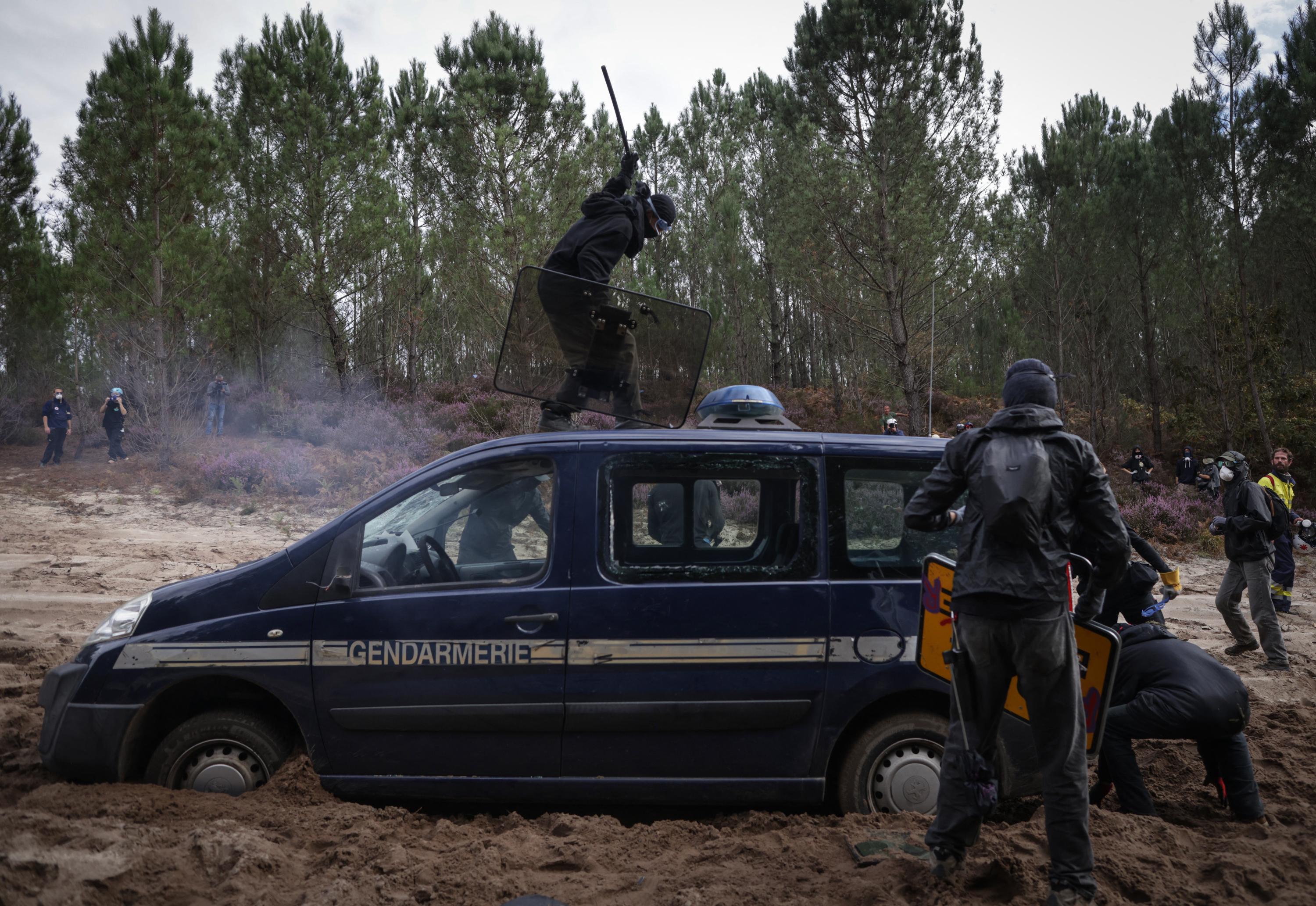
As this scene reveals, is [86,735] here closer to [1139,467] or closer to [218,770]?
[218,770]

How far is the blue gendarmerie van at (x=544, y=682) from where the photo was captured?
11.7 feet

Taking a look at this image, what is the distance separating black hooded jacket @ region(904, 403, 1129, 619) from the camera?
9.42ft

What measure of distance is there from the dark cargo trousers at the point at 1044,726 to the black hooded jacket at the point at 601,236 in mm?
3189

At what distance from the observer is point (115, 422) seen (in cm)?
1838

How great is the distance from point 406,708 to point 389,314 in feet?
81.8

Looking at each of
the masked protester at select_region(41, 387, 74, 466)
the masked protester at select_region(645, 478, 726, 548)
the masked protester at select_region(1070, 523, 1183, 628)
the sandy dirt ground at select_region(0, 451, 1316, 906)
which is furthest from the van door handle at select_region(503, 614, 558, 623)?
the masked protester at select_region(41, 387, 74, 466)

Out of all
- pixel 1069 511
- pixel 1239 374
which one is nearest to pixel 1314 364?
pixel 1239 374

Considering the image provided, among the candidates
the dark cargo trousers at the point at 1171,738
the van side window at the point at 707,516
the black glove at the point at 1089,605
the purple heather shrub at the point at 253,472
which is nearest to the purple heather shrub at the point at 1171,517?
the dark cargo trousers at the point at 1171,738

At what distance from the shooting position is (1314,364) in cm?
2722

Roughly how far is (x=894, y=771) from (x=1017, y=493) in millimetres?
1492

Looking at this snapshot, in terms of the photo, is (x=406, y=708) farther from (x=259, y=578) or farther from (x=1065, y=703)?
(x=1065, y=703)

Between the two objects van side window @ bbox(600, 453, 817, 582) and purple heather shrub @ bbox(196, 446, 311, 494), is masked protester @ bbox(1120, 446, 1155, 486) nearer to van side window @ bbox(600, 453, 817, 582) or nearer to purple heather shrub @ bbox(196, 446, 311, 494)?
purple heather shrub @ bbox(196, 446, 311, 494)

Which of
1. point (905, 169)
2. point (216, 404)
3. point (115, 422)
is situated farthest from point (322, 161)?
point (905, 169)

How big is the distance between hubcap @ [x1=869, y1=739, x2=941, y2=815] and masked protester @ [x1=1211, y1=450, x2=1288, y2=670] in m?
5.45
